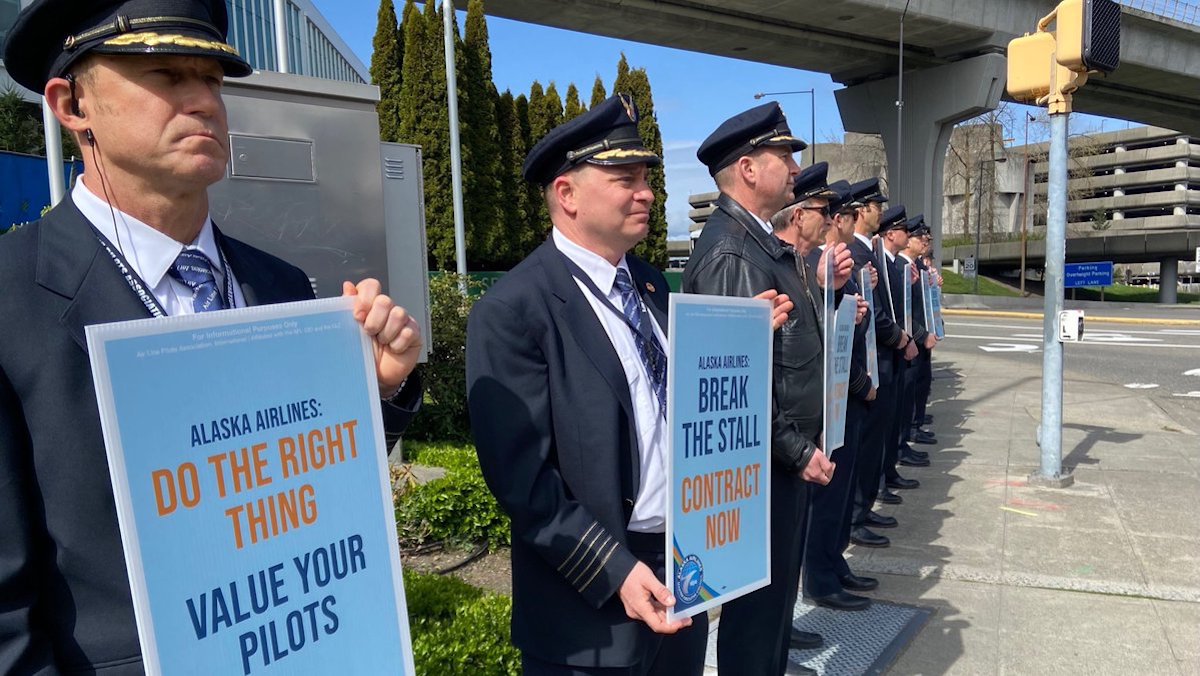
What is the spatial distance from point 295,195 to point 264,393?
361cm

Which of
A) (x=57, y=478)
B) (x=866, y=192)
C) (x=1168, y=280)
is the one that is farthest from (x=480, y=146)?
(x=1168, y=280)

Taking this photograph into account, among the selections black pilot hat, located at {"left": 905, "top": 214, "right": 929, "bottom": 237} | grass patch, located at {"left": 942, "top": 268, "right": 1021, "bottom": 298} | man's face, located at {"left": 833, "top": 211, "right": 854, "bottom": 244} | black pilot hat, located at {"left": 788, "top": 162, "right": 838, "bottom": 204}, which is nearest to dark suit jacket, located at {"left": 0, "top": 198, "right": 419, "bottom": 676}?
black pilot hat, located at {"left": 788, "top": 162, "right": 838, "bottom": 204}

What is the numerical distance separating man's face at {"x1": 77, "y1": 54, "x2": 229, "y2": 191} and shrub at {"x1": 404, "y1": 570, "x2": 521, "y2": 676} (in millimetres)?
1907

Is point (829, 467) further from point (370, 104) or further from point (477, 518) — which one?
point (370, 104)

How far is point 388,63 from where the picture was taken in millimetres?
20062

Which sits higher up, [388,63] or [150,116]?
[388,63]

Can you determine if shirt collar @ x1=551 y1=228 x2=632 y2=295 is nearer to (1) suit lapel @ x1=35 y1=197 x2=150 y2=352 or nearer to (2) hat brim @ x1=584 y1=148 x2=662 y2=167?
(2) hat brim @ x1=584 y1=148 x2=662 y2=167

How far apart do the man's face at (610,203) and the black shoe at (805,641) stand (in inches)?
92.5

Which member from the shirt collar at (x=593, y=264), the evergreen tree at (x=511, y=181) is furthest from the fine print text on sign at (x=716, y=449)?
the evergreen tree at (x=511, y=181)

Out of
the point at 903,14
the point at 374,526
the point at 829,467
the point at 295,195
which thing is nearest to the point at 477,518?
the point at 295,195

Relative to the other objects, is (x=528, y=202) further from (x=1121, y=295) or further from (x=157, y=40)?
(x=1121, y=295)

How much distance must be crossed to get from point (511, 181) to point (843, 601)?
19625mm

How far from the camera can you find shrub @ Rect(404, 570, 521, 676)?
2826 millimetres

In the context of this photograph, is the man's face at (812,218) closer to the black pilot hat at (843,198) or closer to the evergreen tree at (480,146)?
the black pilot hat at (843,198)
